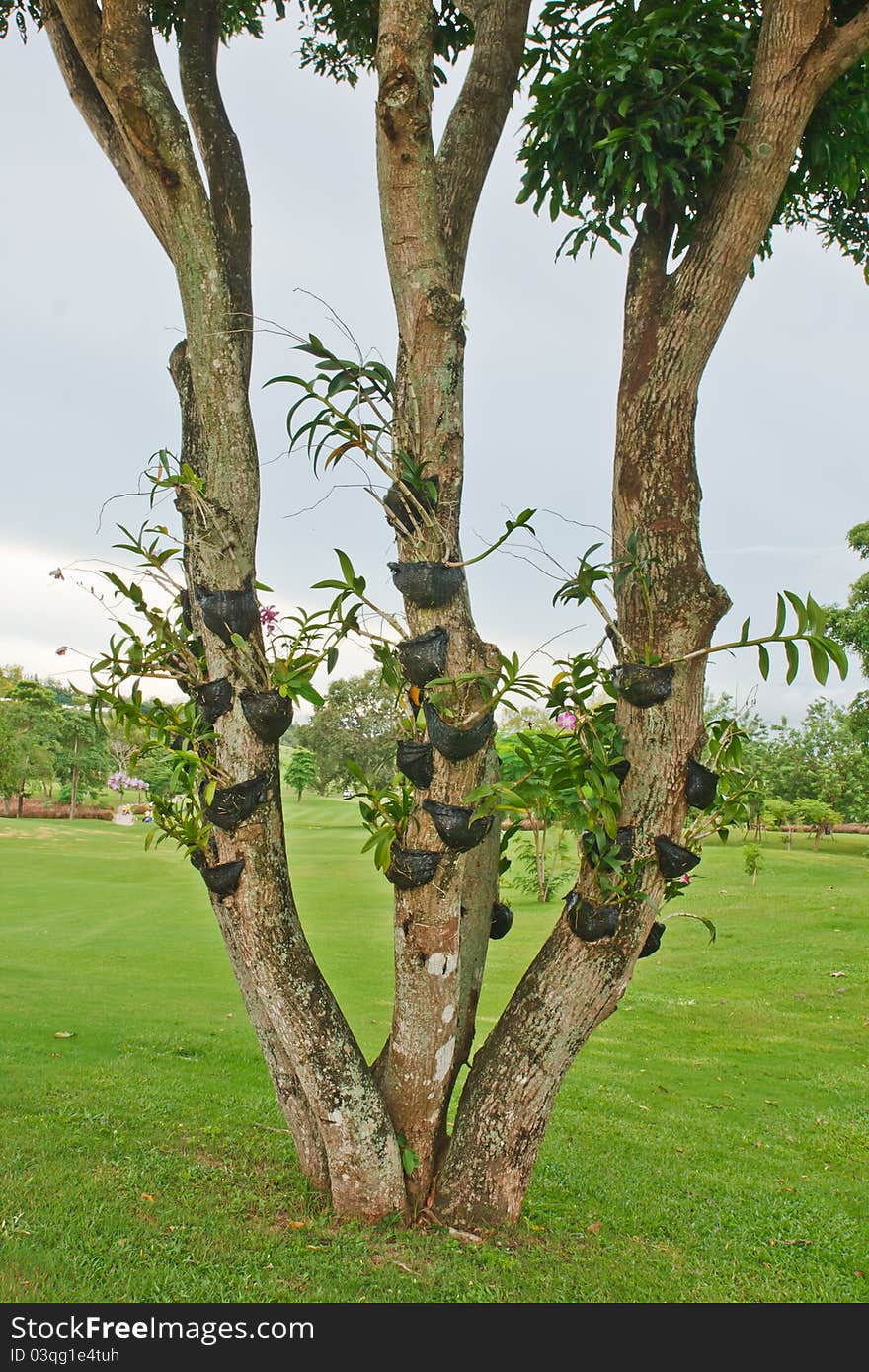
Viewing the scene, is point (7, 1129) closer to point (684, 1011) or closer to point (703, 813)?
point (703, 813)

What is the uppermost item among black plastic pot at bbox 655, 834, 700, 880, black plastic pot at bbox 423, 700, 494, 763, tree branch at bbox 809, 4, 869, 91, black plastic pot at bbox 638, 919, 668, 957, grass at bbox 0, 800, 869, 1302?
tree branch at bbox 809, 4, 869, 91

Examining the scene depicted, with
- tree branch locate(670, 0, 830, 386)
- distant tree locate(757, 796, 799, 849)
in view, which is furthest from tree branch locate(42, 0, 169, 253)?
distant tree locate(757, 796, 799, 849)

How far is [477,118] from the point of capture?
12.4ft

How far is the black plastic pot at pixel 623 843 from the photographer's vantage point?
3266 mm

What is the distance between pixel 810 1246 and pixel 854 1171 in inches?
51.2

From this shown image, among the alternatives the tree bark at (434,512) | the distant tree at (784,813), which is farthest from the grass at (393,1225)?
the distant tree at (784,813)

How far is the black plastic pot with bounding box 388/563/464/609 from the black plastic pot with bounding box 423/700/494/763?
12.8 inches

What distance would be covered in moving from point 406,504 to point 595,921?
4.87 feet

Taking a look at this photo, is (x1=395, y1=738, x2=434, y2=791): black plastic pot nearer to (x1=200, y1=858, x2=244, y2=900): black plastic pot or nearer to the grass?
(x1=200, y1=858, x2=244, y2=900): black plastic pot

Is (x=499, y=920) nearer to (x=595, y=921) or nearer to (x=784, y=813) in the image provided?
(x=595, y=921)

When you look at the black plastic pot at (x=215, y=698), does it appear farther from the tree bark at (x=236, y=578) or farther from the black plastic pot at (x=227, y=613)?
the black plastic pot at (x=227, y=613)

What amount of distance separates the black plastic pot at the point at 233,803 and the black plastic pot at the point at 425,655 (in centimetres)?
68

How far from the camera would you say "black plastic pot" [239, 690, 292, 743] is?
3.31m

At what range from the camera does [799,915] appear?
12062mm
